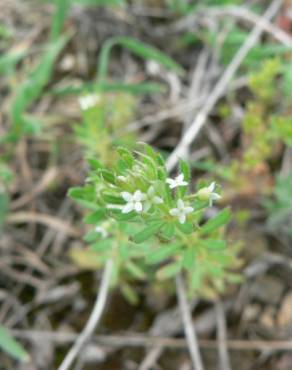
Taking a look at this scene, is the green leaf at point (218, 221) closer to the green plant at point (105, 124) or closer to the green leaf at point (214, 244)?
the green leaf at point (214, 244)

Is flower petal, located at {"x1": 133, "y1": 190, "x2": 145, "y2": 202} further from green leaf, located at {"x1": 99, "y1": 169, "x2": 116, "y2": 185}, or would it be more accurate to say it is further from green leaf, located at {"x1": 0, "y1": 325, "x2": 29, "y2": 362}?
green leaf, located at {"x1": 0, "y1": 325, "x2": 29, "y2": 362}

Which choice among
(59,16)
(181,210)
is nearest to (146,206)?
(181,210)

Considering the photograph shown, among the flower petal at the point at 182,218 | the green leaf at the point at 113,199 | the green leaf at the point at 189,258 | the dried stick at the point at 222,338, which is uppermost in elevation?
the green leaf at the point at 113,199

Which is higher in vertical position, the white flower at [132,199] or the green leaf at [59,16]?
the green leaf at [59,16]

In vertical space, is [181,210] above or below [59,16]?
below

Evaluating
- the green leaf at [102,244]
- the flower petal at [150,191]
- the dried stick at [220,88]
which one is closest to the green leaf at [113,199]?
the flower petal at [150,191]

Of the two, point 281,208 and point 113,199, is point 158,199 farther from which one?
point 281,208
